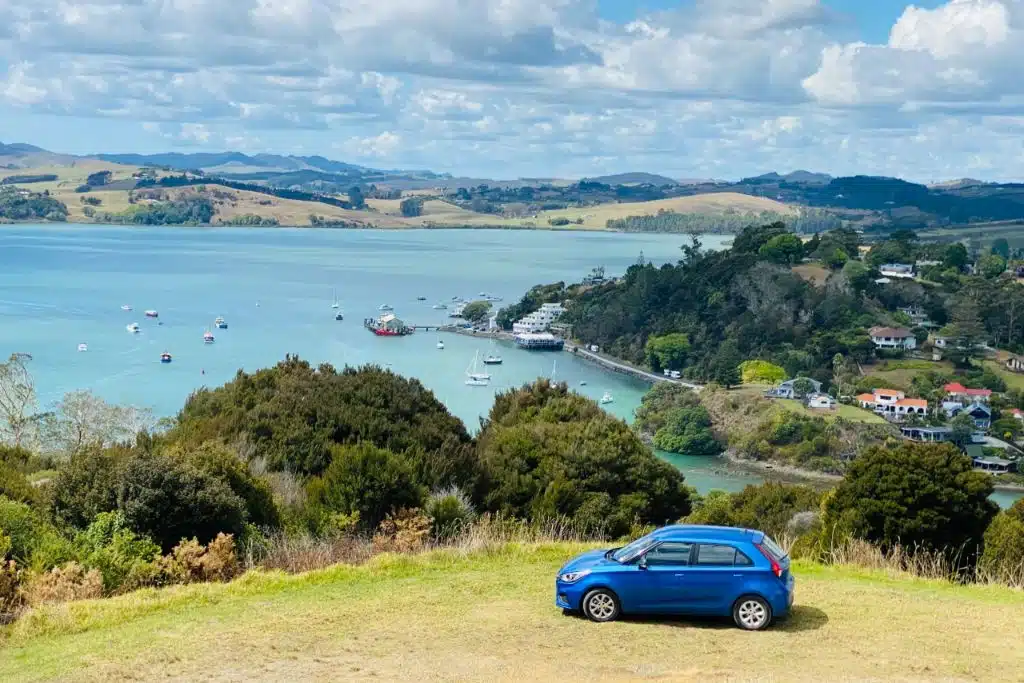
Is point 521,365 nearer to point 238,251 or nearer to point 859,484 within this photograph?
point 859,484

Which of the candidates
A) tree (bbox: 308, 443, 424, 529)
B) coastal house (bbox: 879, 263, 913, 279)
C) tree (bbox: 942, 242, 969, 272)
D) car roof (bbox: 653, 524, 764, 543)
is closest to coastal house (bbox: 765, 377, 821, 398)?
coastal house (bbox: 879, 263, 913, 279)

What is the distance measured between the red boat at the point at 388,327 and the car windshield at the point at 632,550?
69108 mm

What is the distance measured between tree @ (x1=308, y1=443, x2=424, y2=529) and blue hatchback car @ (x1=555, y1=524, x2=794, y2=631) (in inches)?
225

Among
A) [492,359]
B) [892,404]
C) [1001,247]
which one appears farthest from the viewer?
[1001,247]

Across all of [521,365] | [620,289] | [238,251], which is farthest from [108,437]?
[238,251]

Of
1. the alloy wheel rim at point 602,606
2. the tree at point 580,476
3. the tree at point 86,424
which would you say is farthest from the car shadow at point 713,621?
the tree at point 86,424

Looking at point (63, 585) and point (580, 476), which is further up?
point (63, 585)

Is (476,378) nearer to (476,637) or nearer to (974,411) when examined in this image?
(974,411)

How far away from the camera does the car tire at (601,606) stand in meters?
8.09

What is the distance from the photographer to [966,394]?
57.6m

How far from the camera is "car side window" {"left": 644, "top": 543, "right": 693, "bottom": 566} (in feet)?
26.1

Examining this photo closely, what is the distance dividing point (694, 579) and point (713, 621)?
15.6 inches

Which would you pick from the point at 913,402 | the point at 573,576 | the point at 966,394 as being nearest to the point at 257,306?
the point at 913,402

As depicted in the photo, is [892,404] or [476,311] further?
[476,311]
